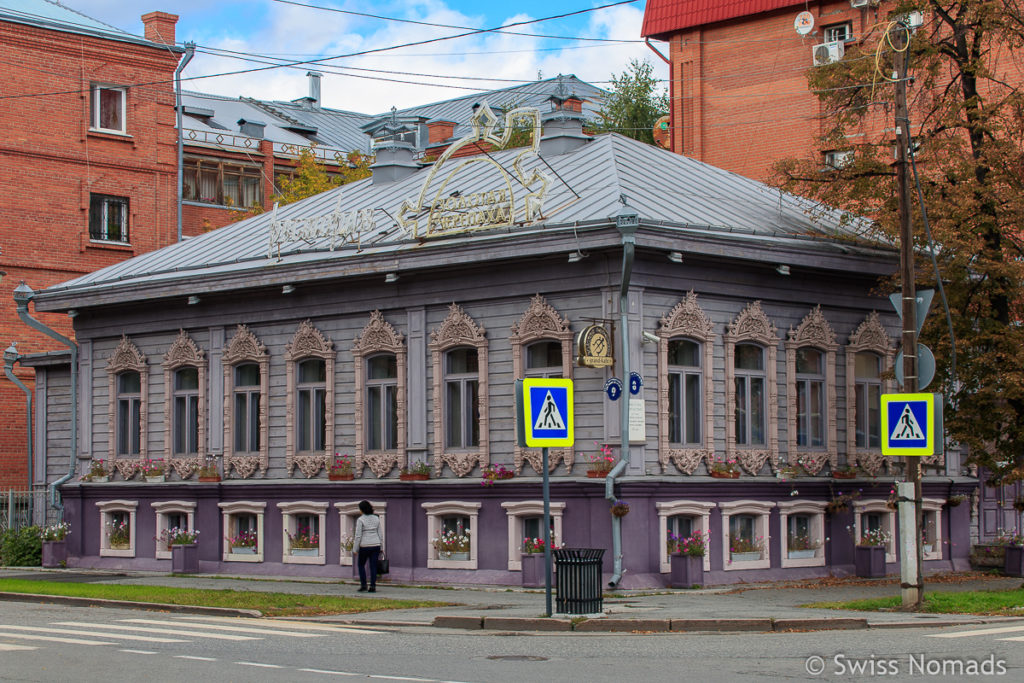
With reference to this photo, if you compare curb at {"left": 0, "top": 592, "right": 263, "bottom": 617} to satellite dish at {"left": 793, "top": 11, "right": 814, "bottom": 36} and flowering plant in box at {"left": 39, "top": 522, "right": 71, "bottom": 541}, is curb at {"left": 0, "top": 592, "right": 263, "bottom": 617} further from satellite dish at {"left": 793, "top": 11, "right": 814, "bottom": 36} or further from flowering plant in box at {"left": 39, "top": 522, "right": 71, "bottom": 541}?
satellite dish at {"left": 793, "top": 11, "right": 814, "bottom": 36}

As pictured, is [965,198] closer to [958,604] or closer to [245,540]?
[958,604]

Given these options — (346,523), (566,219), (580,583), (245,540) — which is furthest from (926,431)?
(245,540)

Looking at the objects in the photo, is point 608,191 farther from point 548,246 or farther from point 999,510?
point 999,510

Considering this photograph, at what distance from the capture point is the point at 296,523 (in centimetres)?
2934

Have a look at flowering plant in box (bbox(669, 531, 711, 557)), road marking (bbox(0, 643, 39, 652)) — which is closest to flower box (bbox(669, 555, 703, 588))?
flowering plant in box (bbox(669, 531, 711, 557))

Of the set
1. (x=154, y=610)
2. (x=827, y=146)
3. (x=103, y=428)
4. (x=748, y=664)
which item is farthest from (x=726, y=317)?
(x=103, y=428)

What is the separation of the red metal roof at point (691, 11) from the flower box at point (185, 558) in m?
27.2

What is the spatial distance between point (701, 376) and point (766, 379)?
62.0 inches

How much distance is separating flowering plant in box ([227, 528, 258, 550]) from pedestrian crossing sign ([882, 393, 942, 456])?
14553 millimetres

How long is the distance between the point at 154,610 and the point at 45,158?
26.2 meters

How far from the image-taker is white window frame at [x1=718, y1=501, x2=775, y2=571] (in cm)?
2514

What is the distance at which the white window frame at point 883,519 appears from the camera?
27375 millimetres

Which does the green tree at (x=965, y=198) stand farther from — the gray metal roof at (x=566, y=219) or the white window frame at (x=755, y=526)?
the white window frame at (x=755, y=526)

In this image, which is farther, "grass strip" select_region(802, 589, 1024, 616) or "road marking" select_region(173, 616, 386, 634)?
"grass strip" select_region(802, 589, 1024, 616)
